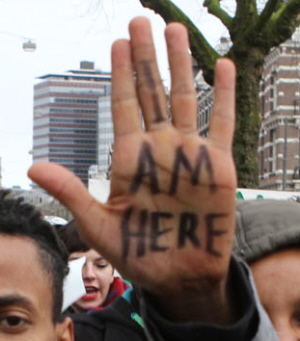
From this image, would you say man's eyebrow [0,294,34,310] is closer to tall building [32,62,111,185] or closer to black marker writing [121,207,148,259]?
black marker writing [121,207,148,259]

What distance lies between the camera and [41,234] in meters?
2.21

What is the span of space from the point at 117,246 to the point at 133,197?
0.10 m

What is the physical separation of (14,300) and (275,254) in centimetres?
58

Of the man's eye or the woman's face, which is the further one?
the woman's face

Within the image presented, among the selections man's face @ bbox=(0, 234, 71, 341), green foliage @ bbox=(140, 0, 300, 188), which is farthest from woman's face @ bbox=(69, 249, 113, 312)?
green foliage @ bbox=(140, 0, 300, 188)

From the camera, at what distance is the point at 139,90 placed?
1699 millimetres

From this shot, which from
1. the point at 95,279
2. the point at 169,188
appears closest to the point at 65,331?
the point at 169,188

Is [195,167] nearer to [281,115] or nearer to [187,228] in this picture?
[187,228]

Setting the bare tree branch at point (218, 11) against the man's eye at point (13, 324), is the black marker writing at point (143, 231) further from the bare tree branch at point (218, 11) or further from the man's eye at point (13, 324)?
the bare tree branch at point (218, 11)

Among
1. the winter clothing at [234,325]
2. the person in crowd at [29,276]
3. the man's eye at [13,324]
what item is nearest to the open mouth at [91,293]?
the person in crowd at [29,276]

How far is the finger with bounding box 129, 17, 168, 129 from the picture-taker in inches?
65.0

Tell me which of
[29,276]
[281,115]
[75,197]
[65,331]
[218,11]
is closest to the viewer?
[75,197]

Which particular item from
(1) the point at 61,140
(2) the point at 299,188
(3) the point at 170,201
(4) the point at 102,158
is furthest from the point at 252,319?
(1) the point at 61,140

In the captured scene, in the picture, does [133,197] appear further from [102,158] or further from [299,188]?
[102,158]
